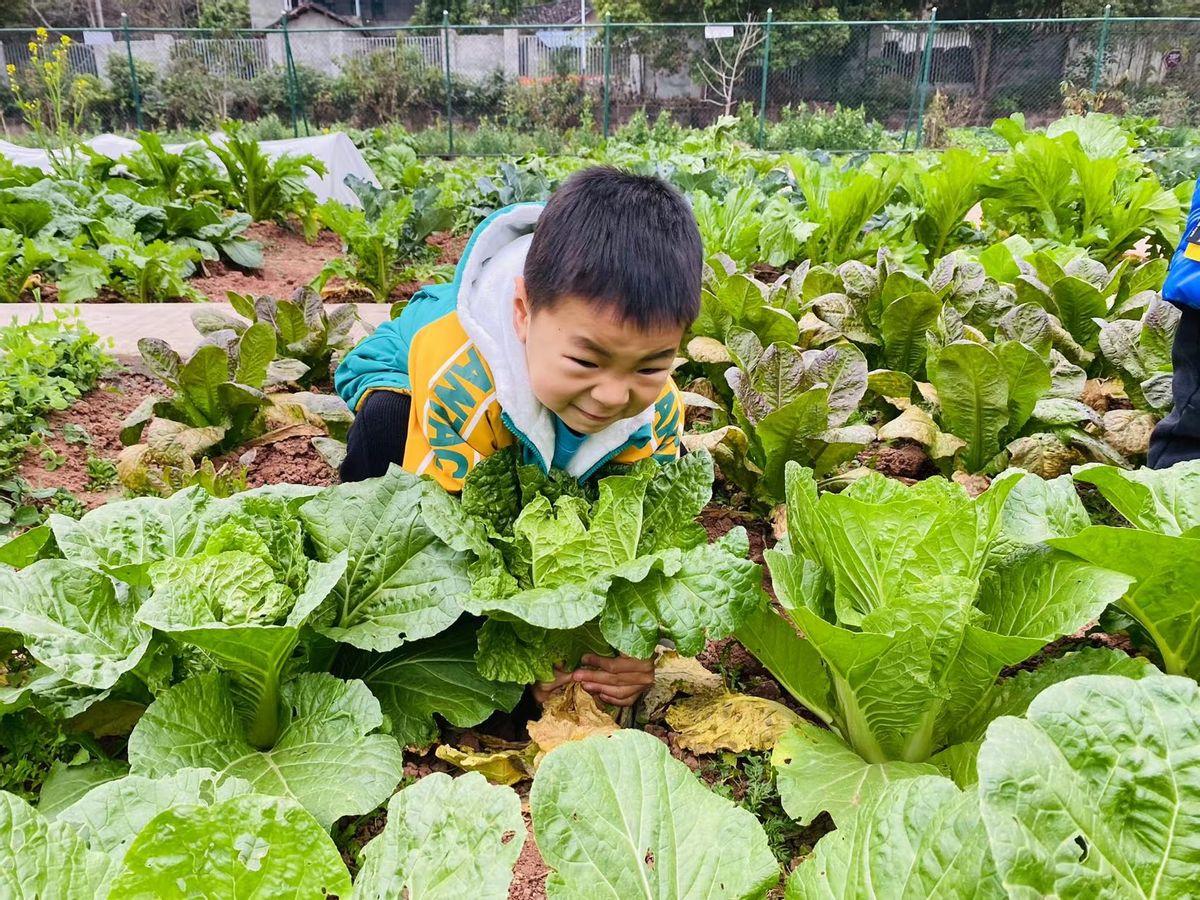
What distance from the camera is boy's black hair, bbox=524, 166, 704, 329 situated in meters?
1.76

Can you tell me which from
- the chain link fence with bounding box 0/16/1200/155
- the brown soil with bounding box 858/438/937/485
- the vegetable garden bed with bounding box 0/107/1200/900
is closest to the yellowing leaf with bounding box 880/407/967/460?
the vegetable garden bed with bounding box 0/107/1200/900

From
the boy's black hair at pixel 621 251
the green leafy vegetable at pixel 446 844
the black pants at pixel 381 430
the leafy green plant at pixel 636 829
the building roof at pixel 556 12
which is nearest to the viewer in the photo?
the green leafy vegetable at pixel 446 844

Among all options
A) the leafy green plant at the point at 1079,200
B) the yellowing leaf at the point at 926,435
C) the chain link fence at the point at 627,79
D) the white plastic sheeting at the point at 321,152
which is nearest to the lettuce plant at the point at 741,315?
the yellowing leaf at the point at 926,435

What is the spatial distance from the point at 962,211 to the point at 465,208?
164 inches

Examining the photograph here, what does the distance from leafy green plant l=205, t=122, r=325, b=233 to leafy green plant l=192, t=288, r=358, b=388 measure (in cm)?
381

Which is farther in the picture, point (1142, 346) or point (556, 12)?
point (556, 12)

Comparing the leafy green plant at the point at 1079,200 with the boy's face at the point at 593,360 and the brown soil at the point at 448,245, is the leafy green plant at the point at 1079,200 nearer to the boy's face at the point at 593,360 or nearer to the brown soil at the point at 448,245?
the brown soil at the point at 448,245

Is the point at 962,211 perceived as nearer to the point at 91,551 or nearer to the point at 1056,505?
the point at 1056,505

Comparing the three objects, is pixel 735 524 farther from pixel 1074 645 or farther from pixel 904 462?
pixel 1074 645

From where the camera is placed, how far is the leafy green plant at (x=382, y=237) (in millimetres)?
5484

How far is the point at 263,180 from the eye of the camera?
7500mm

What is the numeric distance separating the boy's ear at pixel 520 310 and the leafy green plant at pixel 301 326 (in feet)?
6.39

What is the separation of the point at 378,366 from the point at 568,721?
1.24 meters

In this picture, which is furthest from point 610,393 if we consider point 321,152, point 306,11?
point 306,11
